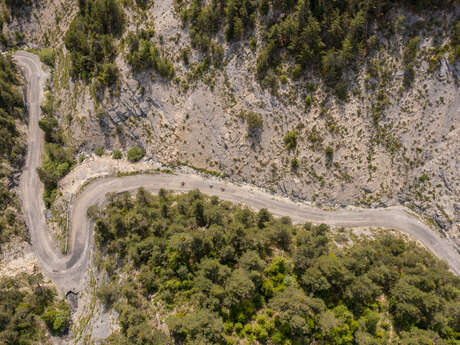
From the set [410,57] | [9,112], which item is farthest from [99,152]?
[410,57]

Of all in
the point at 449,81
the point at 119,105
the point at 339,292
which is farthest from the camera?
the point at 119,105

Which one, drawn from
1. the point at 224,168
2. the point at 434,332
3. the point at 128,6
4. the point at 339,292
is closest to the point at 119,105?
the point at 128,6

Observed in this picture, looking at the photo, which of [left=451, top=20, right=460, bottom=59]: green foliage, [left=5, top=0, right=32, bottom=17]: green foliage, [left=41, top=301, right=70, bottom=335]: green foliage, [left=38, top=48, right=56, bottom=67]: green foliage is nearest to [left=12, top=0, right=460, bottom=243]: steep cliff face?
[left=451, top=20, right=460, bottom=59]: green foliage

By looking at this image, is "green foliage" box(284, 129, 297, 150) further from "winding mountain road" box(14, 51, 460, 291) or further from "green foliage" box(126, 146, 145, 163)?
"green foliage" box(126, 146, 145, 163)

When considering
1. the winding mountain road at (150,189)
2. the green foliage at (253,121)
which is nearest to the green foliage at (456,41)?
the winding mountain road at (150,189)

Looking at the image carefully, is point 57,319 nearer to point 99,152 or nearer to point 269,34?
point 99,152

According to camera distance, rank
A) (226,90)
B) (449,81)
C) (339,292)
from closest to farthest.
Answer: (339,292) → (449,81) → (226,90)

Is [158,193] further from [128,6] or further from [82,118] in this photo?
[128,6]
